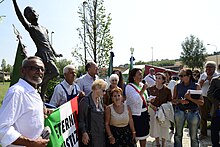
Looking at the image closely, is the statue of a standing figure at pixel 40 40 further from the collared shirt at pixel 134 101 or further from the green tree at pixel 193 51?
the green tree at pixel 193 51

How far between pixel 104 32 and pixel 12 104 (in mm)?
16519

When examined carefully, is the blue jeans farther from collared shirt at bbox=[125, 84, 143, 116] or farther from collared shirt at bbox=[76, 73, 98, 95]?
collared shirt at bbox=[76, 73, 98, 95]

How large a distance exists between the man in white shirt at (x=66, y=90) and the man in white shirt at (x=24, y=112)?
80.2 inches

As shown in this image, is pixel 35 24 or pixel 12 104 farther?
pixel 35 24

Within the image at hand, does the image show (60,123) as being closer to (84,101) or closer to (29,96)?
(84,101)

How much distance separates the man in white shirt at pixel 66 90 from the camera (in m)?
4.77

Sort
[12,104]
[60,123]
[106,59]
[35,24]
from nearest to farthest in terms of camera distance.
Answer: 1. [12,104]
2. [60,123]
3. [35,24]
4. [106,59]

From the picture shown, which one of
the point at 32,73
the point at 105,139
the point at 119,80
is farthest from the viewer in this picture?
the point at 119,80

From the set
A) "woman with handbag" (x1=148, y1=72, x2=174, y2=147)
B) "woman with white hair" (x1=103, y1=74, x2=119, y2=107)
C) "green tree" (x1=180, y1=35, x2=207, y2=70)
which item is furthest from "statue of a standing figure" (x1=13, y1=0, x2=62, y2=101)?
"green tree" (x1=180, y1=35, x2=207, y2=70)

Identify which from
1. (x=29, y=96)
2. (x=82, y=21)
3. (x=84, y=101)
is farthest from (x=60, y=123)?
(x=82, y=21)

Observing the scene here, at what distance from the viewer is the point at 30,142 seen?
8.07 feet

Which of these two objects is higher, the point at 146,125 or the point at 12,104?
the point at 12,104

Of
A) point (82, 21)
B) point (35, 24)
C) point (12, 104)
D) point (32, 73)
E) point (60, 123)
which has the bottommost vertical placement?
point (60, 123)

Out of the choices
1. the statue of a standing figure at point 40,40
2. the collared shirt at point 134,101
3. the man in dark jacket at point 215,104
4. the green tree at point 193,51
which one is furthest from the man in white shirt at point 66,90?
the green tree at point 193,51
